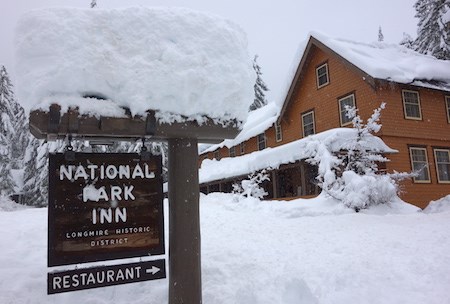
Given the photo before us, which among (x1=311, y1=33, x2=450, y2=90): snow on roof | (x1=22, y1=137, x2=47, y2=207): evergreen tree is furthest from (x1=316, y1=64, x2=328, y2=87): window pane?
(x1=22, y1=137, x2=47, y2=207): evergreen tree

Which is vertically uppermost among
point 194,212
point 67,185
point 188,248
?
point 67,185

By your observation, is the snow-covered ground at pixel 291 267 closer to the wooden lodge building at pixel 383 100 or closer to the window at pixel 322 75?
A: the wooden lodge building at pixel 383 100

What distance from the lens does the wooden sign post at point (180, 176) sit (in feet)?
11.6

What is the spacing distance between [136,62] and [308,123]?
1859 cm

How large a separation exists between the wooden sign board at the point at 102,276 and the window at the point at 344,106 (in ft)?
52.7

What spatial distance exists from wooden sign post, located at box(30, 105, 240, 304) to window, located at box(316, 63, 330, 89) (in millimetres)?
17242

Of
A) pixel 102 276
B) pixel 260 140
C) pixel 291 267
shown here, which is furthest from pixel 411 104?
pixel 102 276

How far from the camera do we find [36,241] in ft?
21.3

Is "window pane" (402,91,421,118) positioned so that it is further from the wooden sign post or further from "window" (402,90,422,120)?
the wooden sign post

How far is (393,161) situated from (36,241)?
1490 cm

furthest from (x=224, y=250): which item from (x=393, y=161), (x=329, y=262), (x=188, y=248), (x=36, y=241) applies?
(x=393, y=161)

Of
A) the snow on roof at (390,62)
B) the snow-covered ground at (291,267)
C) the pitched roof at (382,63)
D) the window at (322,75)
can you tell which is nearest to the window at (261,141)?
the pitched roof at (382,63)

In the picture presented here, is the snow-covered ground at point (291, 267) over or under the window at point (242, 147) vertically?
under

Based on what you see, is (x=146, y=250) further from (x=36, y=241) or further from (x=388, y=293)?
(x=36, y=241)
